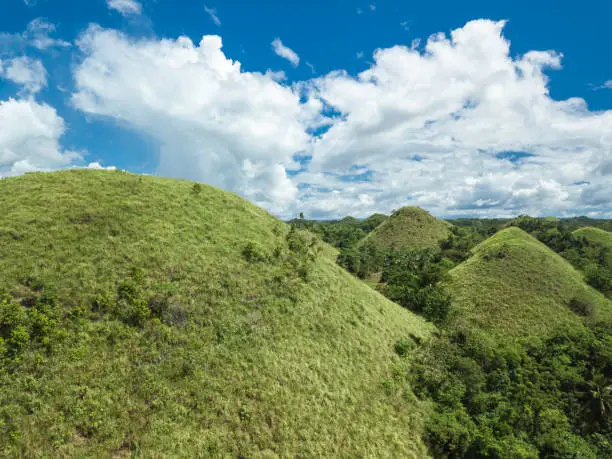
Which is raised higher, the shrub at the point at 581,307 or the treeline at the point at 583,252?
the treeline at the point at 583,252

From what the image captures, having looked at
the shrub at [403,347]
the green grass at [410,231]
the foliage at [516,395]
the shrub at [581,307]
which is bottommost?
the foliage at [516,395]

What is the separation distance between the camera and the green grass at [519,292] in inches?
2135

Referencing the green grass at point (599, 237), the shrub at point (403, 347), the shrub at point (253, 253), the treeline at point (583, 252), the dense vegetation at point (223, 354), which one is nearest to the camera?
the dense vegetation at point (223, 354)

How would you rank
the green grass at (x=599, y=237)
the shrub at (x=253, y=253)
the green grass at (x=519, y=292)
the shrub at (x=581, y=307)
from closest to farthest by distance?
Answer: the shrub at (x=253, y=253) → the green grass at (x=519, y=292) → the shrub at (x=581, y=307) → the green grass at (x=599, y=237)

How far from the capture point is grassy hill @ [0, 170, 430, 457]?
1564 centimetres

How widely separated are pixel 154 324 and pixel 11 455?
8.36m

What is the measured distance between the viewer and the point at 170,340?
19.7m

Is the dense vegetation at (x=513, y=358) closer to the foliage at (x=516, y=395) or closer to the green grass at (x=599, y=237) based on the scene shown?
the foliage at (x=516, y=395)

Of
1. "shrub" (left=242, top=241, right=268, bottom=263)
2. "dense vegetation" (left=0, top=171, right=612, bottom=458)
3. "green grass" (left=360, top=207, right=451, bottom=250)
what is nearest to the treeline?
"dense vegetation" (left=0, top=171, right=612, bottom=458)

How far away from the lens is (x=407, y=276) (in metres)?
66.4

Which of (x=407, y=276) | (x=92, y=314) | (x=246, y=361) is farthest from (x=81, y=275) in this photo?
(x=407, y=276)

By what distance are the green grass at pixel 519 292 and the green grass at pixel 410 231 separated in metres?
51.6

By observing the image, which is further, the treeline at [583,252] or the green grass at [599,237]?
the green grass at [599,237]

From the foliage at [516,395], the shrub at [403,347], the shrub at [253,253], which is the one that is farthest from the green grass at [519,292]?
the shrub at [253,253]
